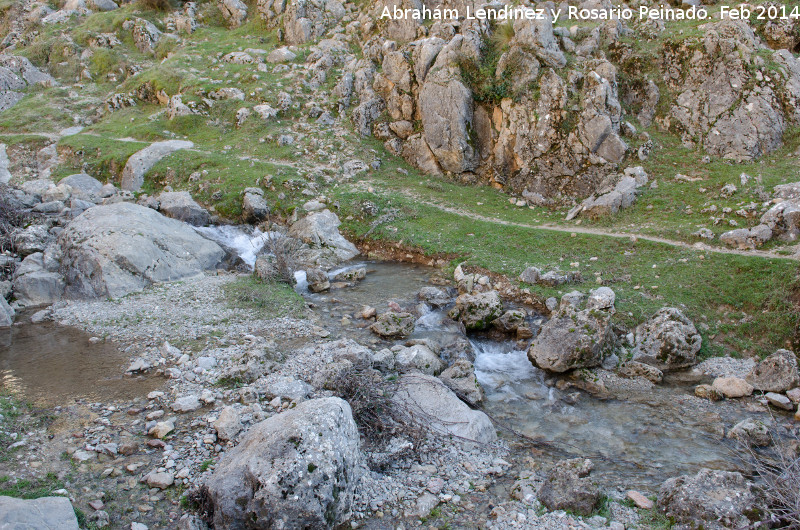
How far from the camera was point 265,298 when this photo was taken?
17953mm

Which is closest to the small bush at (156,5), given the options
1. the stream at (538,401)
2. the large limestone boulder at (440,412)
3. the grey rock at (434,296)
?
the stream at (538,401)

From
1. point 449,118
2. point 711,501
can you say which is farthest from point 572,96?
point 711,501

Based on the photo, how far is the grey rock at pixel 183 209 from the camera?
1023 inches

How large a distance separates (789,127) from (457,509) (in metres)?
30.0

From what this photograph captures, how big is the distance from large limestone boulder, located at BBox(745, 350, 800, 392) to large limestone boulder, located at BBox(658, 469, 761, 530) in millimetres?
5862

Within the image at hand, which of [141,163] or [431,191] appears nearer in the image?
[431,191]

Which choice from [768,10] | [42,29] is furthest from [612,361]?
[42,29]

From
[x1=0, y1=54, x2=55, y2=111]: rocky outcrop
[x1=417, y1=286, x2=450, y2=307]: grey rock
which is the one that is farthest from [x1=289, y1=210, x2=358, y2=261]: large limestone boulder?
[x1=0, y1=54, x2=55, y2=111]: rocky outcrop

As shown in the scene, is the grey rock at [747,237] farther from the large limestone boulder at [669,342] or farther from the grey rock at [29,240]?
the grey rock at [29,240]

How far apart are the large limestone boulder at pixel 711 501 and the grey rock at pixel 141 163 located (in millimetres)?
32583

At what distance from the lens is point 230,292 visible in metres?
18.6

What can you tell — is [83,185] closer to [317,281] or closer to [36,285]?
[36,285]

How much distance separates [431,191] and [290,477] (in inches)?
935

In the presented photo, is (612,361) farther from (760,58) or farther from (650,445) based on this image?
(760,58)
